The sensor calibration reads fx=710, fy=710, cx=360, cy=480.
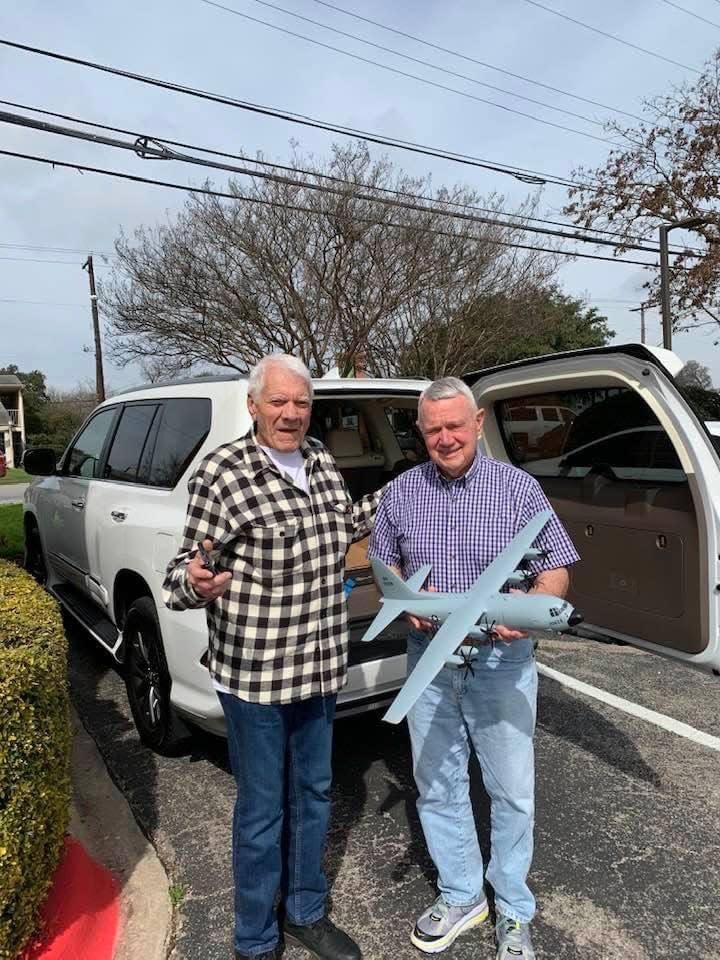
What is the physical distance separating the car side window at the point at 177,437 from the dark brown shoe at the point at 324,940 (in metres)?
1.95

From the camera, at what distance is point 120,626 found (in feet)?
13.0

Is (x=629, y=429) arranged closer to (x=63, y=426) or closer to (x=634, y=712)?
(x=634, y=712)

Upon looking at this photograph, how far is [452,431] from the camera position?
7.05 ft

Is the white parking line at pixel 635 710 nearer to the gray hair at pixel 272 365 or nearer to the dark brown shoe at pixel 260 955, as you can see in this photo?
the dark brown shoe at pixel 260 955

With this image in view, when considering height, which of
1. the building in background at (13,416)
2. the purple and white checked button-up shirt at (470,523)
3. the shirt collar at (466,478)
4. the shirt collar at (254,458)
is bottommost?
the purple and white checked button-up shirt at (470,523)

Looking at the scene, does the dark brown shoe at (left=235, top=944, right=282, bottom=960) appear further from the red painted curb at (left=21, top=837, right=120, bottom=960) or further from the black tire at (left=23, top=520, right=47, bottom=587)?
the black tire at (left=23, top=520, right=47, bottom=587)

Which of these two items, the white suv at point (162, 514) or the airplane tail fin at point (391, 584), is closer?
the airplane tail fin at point (391, 584)

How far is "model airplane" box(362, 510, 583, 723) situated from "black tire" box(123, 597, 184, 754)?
1.71 m

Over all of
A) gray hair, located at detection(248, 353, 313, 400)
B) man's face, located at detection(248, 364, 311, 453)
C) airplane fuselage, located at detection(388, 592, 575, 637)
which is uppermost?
gray hair, located at detection(248, 353, 313, 400)

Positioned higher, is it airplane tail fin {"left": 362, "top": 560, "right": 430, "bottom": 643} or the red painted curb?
airplane tail fin {"left": 362, "top": 560, "right": 430, "bottom": 643}

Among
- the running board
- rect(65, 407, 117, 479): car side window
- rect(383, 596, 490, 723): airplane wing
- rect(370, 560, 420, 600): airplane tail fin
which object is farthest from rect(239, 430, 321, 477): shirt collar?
rect(65, 407, 117, 479): car side window

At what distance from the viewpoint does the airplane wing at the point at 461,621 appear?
1.87 meters

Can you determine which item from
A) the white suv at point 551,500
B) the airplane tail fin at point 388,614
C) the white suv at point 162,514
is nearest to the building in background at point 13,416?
the white suv at point 162,514

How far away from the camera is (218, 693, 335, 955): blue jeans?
2125 millimetres
